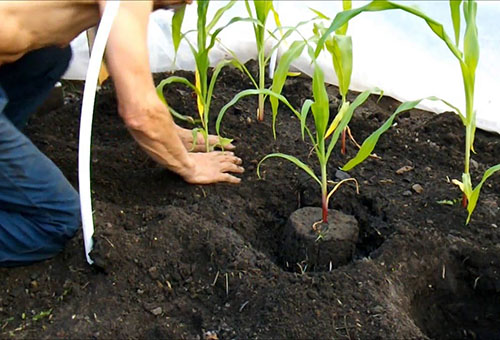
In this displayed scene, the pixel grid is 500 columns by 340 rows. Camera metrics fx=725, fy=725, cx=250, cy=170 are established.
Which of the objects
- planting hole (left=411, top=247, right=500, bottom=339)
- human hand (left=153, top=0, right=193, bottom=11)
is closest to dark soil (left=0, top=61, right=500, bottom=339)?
planting hole (left=411, top=247, right=500, bottom=339)

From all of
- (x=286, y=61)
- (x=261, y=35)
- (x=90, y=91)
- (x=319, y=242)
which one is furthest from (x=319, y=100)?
(x=261, y=35)

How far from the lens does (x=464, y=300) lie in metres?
1.82

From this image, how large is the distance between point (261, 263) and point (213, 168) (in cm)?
43

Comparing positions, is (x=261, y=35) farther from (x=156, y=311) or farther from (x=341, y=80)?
(x=156, y=311)

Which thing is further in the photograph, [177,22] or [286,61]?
[177,22]

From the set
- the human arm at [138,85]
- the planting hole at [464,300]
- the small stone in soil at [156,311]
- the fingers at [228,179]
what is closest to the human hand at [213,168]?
the fingers at [228,179]

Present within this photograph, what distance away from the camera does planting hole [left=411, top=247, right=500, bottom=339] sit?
178 cm

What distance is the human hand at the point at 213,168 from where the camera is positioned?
204 cm

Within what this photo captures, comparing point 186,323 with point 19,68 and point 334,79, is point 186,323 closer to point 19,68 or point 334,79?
point 19,68

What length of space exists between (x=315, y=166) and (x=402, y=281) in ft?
1.78

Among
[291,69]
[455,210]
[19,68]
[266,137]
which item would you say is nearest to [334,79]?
[291,69]

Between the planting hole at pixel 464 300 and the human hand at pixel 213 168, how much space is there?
2.08ft

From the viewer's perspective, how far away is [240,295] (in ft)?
5.51

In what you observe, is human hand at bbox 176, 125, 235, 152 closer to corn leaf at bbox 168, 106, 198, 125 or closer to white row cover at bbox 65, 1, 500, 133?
corn leaf at bbox 168, 106, 198, 125
